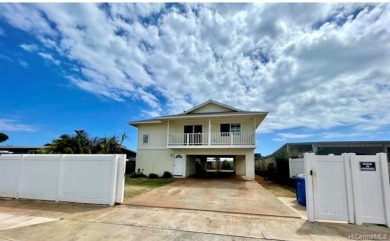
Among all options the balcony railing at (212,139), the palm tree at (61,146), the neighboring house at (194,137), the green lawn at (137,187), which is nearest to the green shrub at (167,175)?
the neighboring house at (194,137)

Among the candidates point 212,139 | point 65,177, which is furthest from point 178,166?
point 65,177

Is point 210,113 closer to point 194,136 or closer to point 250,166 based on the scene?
point 194,136

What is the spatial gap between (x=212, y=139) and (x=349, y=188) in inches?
512

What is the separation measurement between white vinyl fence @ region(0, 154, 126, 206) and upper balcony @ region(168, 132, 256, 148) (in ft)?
34.9

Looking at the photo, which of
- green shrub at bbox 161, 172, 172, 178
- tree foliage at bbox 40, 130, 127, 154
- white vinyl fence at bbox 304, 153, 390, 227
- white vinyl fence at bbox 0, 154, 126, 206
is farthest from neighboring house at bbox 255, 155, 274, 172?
white vinyl fence at bbox 0, 154, 126, 206

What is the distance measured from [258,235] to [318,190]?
92.5 inches

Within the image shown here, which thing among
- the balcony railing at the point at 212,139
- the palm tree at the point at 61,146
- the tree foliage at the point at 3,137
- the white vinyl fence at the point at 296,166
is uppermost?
the tree foliage at the point at 3,137

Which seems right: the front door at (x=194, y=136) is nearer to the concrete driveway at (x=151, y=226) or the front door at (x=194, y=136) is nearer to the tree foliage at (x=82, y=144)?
the tree foliage at (x=82, y=144)

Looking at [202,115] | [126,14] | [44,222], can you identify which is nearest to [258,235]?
[44,222]

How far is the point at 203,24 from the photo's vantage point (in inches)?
457

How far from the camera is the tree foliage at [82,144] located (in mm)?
17406

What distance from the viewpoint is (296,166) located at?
14148 millimetres

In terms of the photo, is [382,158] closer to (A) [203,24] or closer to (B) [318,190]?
(B) [318,190]

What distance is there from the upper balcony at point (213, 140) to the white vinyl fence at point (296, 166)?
3.34m
